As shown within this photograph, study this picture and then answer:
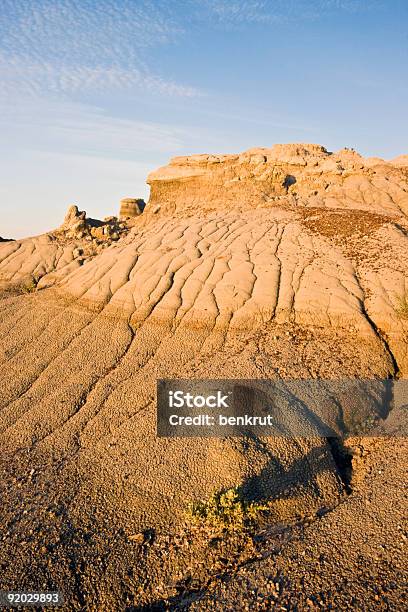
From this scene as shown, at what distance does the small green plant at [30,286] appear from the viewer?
24144 millimetres

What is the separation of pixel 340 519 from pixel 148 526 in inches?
155

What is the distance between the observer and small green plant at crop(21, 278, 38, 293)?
2414 centimetres

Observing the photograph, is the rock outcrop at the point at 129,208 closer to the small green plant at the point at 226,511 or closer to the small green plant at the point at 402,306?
the small green plant at the point at 402,306

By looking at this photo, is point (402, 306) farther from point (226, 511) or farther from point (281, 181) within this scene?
point (281, 181)

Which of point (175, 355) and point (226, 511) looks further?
point (175, 355)

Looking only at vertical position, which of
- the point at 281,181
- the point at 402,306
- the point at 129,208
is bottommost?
the point at 402,306

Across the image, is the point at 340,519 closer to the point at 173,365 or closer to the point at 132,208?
the point at 173,365

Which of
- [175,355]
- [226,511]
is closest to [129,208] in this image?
[175,355]

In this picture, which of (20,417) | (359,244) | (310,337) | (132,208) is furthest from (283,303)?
(132,208)

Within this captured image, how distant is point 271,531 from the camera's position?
8.86 metres

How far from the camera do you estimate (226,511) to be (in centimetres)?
902

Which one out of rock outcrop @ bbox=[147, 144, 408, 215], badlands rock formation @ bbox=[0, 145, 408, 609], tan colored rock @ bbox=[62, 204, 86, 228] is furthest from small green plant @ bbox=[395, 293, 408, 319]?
tan colored rock @ bbox=[62, 204, 86, 228]

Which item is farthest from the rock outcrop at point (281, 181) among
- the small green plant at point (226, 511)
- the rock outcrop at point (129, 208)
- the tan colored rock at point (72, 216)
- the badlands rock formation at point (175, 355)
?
the small green plant at point (226, 511)

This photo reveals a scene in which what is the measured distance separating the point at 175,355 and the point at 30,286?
13445 mm
